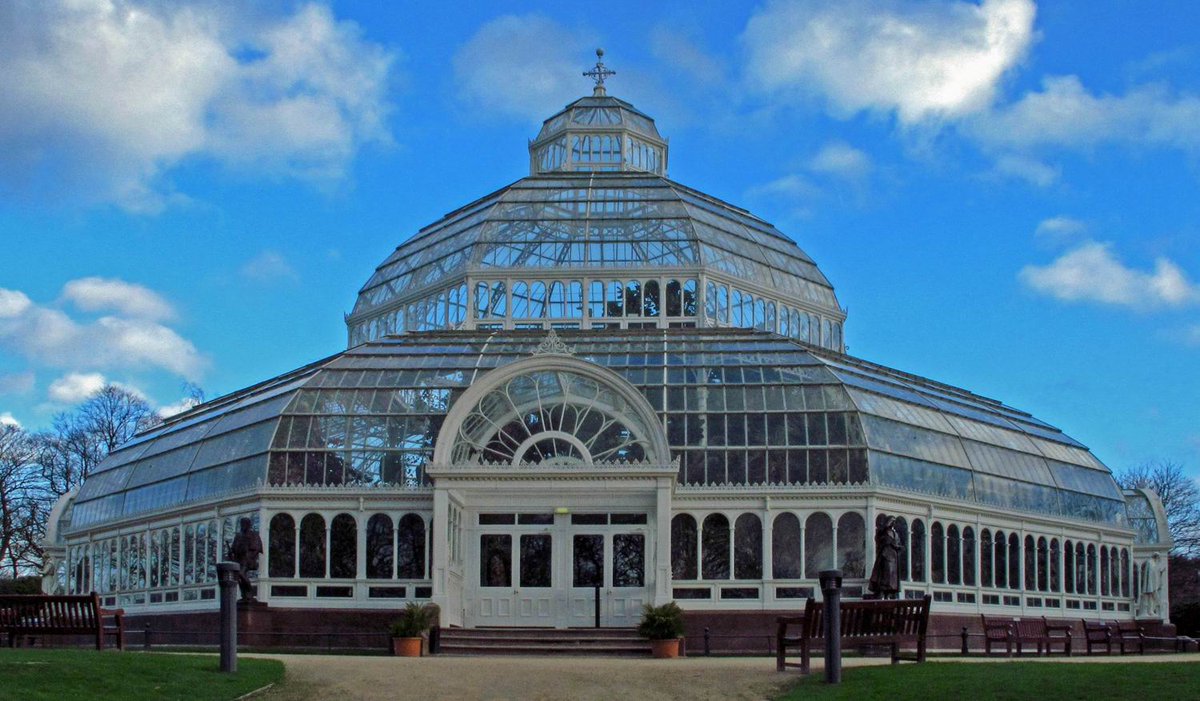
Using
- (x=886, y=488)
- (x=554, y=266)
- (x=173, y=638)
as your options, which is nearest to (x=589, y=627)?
(x=886, y=488)

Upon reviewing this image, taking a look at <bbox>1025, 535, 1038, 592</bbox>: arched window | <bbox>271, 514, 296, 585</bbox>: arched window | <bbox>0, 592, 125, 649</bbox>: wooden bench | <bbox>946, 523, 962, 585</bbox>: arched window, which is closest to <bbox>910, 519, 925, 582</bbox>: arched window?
<bbox>946, 523, 962, 585</bbox>: arched window

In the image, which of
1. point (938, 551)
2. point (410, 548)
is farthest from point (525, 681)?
point (938, 551)

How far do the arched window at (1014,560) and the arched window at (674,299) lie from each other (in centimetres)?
1258

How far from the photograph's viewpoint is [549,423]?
130ft

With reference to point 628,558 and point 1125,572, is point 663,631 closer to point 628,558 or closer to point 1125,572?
point 628,558

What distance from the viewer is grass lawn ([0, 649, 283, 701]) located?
21250 millimetres

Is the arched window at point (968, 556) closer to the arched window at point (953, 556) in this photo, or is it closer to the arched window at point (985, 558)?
the arched window at point (953, 556)

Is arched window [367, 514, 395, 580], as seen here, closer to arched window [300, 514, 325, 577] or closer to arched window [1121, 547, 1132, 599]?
arched window [300, 514, 325, 577]

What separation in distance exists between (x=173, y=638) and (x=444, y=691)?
18331 millimetres

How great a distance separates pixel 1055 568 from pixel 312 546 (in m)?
21.9

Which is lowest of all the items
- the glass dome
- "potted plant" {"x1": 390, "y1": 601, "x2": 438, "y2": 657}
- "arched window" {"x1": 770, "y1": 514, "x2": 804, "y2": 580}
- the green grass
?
"potted plant" {"x1": 390, "y1": 601, "x2": 438, "y2": 657}

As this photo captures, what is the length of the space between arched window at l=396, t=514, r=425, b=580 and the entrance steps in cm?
336

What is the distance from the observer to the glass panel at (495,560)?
1574 inches

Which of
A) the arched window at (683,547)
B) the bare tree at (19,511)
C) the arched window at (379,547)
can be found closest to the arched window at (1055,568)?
the arched window at (683,547)
